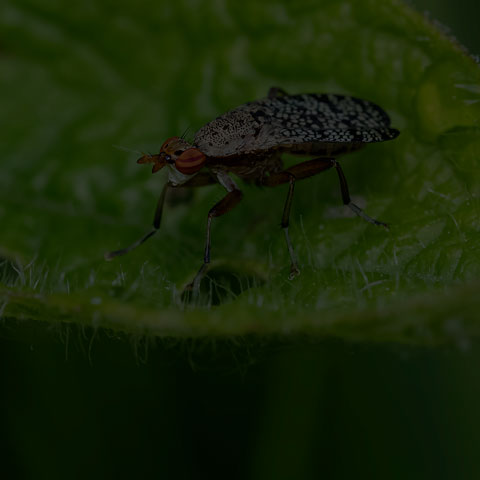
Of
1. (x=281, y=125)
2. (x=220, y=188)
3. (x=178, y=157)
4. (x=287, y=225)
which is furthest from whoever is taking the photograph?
(x=220, y=188)

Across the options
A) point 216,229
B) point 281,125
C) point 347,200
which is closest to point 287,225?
point 347,200

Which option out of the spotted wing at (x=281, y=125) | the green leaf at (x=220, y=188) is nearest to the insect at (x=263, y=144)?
the spotted wing at (x=281, y=125)

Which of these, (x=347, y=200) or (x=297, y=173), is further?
(x=297, y=173)

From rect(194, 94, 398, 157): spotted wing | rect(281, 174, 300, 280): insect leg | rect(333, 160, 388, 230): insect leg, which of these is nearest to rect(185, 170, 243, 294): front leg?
rect(194, 94, 398, 157): spotted wing

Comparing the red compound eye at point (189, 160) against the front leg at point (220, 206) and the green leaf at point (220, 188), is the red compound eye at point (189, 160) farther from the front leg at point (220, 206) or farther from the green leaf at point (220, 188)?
the green leaf at point (220, 188)

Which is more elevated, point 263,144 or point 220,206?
point 263,144

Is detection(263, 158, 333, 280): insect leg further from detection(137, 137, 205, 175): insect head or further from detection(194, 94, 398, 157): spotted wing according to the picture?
detection(137, 137, 205, 175): insect head

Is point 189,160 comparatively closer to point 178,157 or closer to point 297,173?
point 178,157
